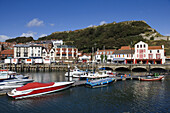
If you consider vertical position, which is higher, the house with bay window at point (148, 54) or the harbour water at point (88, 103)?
the house with bay window at point (148, 54)

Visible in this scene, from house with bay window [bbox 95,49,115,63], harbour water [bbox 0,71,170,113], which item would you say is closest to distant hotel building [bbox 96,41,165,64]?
house with bay window [bbox 95,49,115,63]

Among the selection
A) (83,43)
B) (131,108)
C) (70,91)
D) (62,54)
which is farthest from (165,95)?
(83,43)

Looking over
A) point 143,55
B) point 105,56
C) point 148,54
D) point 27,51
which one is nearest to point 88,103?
point 143,55

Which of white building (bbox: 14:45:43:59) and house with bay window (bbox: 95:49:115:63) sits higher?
white building (bbox: 14:45:43:59)

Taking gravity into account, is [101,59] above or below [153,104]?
above

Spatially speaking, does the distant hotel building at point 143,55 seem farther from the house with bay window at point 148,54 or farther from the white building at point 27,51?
the white building at point 27,51

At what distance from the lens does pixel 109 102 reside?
2792cm

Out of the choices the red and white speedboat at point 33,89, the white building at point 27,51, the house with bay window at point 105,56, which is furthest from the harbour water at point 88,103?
the white building at point 27,51

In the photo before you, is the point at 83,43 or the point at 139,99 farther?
the point at 83,43

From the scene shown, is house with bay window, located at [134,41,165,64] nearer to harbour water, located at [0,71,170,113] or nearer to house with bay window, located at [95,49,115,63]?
house with bay window, located at [95,49,115,63]

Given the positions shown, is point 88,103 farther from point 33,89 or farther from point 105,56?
point 105,56

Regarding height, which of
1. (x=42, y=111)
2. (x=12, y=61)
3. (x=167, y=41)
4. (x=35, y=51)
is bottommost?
(x=42, y=111)

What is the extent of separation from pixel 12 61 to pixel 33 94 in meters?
72.6

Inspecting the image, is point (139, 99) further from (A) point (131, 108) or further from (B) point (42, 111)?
(B) point (42, 111)
